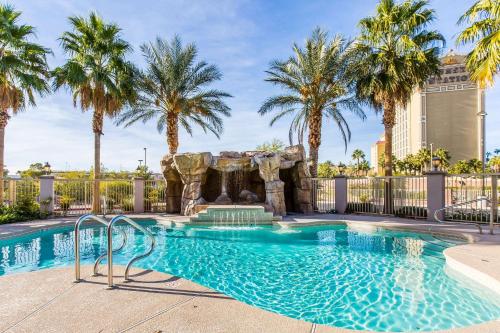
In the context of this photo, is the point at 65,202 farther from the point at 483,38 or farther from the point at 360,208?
the point at 483,38

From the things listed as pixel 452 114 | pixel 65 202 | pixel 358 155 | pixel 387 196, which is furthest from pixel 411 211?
pixel 452 114

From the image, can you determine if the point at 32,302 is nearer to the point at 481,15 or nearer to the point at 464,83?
the point at 481,15

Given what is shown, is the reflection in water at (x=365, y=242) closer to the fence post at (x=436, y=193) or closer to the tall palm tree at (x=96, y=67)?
the fence post at (x=436, y=193)

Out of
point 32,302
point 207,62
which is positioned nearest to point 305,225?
point 32,302

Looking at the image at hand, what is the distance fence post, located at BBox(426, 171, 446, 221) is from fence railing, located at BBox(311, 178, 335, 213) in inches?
185

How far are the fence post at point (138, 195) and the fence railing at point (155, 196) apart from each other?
1.77 ft

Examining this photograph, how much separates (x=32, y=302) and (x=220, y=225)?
854 cm

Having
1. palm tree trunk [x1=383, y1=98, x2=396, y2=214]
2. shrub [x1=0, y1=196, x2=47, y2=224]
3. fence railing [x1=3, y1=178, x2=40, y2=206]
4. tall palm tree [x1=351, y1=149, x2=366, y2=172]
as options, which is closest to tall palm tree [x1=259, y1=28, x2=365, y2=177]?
palm tree trunk [x1=383, y1=98, x2=396, y2=214]

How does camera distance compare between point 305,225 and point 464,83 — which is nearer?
point 305,225

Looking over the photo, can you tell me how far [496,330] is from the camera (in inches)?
114

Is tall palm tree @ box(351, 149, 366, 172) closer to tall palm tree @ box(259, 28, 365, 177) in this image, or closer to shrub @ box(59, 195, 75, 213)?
tall palm tree @ box(259, 28, 365, 177)

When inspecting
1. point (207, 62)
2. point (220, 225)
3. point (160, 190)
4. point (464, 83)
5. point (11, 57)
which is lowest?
point (220, 225)

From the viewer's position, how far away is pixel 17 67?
1264 centimetres

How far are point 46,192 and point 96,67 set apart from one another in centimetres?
672
